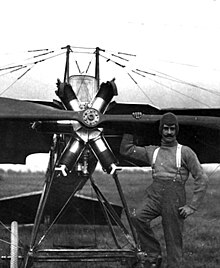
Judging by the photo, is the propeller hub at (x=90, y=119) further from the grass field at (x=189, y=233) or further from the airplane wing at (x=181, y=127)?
the grass field at (x=189, y=233)

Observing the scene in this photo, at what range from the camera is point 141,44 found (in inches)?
229

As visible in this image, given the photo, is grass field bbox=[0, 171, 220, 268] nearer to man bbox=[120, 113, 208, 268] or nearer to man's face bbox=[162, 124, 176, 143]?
man bbox=[120, 113, 208, 268]

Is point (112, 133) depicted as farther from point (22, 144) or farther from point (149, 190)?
point (22, 144)

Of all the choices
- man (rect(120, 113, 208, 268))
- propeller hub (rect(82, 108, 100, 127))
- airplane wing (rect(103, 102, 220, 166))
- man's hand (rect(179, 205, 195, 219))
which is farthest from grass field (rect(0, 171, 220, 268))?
propeller hub (rect(82, 108, 100, 127))

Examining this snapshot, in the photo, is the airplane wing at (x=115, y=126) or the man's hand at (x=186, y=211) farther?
the airplane wing at (x=115, y=126)

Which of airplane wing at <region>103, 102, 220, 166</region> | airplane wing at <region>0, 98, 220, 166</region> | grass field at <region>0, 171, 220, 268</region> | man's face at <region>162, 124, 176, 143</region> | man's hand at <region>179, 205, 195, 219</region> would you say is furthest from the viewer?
grass field at <region>0, 171, 220, 268</region>

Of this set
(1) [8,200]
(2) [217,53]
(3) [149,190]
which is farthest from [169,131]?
(1) [8,200]

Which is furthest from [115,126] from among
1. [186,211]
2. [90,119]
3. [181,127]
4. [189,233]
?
[189,233]

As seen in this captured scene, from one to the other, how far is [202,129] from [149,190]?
1780 millimetres

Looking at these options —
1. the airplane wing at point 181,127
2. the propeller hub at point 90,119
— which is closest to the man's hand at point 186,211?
Answer: the airplane wing at point 181,127

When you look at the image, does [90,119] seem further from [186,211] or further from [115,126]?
[186,211]

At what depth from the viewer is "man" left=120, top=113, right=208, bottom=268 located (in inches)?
178

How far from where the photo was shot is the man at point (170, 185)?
452 centimetres

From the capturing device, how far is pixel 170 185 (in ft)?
15.0
